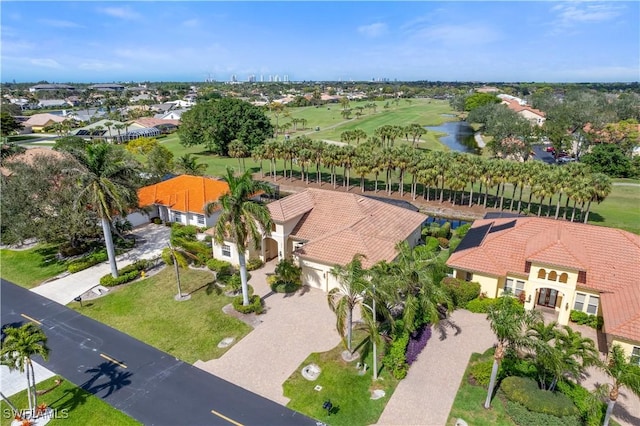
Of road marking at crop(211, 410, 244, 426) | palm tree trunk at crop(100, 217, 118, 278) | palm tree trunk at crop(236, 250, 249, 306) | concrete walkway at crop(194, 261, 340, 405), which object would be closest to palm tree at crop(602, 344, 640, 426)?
concrete walkway at crop(194, 261, 340, 405)

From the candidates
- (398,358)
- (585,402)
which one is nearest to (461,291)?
(398,358)

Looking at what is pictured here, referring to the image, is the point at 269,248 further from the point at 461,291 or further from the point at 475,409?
the point at 475,409

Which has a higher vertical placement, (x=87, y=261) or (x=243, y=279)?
(x=243, y=279)

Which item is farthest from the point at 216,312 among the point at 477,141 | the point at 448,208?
the point at 477,141

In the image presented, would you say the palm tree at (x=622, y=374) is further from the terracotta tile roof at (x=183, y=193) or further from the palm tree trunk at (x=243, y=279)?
the terracotta tile roof at (x=183, y=193)

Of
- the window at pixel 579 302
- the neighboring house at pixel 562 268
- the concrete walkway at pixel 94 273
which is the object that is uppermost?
the neighboring house at pixel 562 268

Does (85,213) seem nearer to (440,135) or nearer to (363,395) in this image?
(363,395)

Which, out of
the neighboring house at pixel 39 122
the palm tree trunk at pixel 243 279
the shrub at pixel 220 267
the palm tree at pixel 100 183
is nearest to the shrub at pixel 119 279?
the palm tree at pixel 100 183
